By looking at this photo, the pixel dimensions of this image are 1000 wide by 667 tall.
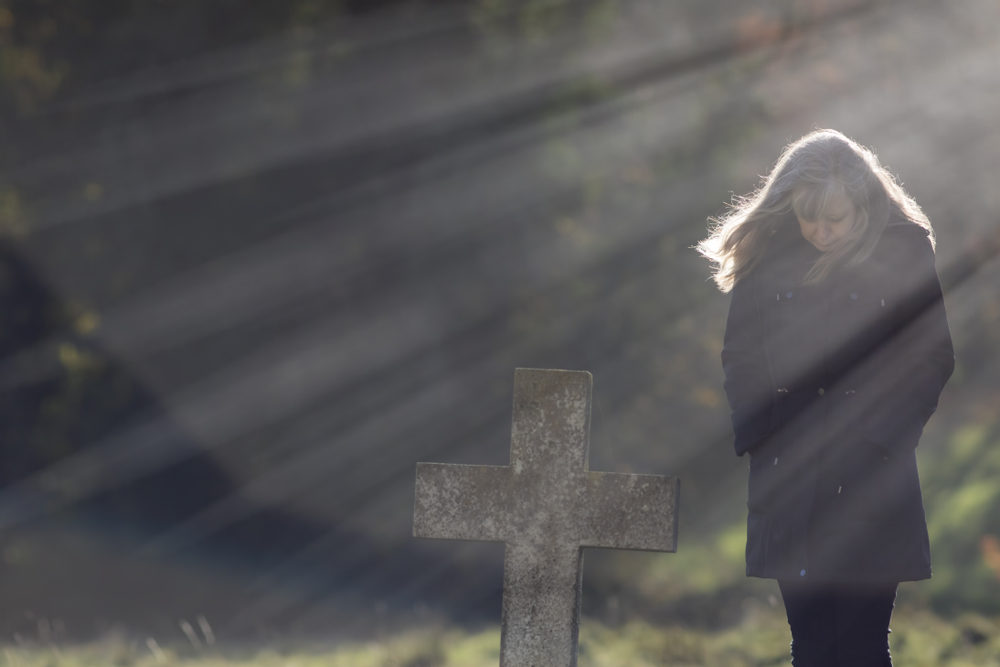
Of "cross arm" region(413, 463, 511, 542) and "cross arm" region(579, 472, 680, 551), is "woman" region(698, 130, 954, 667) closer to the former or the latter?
"cross arm" region(579, 472, 680, 551)

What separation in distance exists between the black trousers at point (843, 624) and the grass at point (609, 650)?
119 inches

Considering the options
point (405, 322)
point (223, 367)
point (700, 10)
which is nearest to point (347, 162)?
point (405, 322)

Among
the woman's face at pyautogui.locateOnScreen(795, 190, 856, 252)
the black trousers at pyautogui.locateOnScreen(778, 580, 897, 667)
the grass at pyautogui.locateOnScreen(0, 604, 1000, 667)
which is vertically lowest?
the black trousers at pyautogui.locateOnScreen(778, 580, 897, 667)

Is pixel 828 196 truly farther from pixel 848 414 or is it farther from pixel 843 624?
pixel 843 624

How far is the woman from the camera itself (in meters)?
3.04

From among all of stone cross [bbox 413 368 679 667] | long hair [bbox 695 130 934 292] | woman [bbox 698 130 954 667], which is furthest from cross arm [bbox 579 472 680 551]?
long hair [bbox 695 130 934 292]

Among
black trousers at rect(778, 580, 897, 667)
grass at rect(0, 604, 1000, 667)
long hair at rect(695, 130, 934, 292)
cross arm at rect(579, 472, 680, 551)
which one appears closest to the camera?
black trousers at rect(778, 580, 897, 667)

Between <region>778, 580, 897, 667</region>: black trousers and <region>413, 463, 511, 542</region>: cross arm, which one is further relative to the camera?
<region>413, 463, 511, 542</region>: cross arm

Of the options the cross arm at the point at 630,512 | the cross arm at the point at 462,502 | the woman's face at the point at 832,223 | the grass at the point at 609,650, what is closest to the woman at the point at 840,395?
the woman's face at the point at 832,223

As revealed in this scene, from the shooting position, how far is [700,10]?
15.9m

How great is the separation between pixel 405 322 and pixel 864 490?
1038 cm

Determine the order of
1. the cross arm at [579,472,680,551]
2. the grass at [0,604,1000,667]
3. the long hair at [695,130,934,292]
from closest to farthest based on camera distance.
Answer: the long hair at [695,130,934,292]
the cross arm at [579,472,680,551]
the grass at [0,604,1000,667]

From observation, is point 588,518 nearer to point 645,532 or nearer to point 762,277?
point 645,532

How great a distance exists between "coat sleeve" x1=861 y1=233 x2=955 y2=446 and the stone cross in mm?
1008
